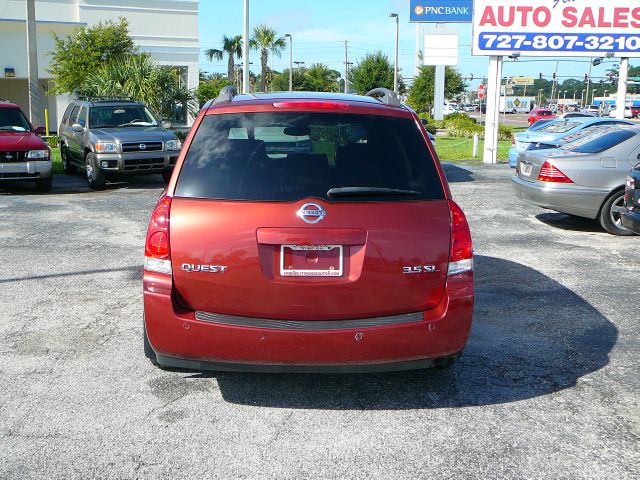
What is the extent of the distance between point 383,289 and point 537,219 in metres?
8.12

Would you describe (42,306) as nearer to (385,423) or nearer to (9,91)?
(385,423)

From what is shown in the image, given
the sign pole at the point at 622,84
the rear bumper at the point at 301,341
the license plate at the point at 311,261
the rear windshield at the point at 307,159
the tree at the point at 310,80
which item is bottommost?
the rear bumper at the point at 301,341

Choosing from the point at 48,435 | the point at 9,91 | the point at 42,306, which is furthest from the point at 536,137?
the point at 9,91

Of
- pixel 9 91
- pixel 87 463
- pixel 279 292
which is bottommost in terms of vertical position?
pixel 87 463

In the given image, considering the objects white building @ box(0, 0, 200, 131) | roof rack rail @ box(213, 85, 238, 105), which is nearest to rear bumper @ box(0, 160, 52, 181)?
roof rack rail @ box(213, 85, 238, 105)

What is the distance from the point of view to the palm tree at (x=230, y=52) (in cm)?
7762

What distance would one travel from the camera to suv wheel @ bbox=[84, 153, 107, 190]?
14844mm

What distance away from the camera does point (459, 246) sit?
13.8 ft

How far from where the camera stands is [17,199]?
44.0ft

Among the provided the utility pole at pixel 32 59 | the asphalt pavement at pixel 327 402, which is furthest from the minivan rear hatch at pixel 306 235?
the utility pole at pixel 32 59

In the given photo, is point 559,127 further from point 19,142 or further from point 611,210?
point 19,142

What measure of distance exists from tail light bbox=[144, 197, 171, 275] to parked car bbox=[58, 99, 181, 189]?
1085 centimetres

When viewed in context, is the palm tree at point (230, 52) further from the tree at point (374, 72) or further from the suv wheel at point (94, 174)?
the suv wheel at point (94, 174)

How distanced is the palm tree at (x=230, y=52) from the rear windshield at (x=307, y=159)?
73.9 metres
